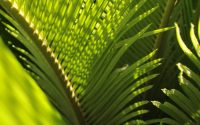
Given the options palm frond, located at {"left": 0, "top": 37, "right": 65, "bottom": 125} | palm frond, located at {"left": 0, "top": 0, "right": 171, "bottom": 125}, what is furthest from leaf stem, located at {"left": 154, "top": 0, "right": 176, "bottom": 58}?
palm frond, located at {"left": 0, "top": 37, "right": 65, "bottom": 125}

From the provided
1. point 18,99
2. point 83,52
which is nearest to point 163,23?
point 83,52

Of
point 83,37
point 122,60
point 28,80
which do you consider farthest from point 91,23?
point 28,80

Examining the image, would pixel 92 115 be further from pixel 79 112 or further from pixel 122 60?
pixel 122 60

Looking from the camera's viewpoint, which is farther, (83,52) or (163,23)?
(163,23)

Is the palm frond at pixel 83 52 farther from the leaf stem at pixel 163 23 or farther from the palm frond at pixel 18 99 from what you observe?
the palm frond at pixel 18 99

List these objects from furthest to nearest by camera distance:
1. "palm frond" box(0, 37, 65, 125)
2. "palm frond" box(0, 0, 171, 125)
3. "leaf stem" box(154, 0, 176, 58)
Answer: "leaf stem" box(154, 0, 176, 58) → "palm frond" box(0, 0, 171, 125) → "palm frond" box(0, 37, 65, 125)

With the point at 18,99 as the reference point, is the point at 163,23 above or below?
above

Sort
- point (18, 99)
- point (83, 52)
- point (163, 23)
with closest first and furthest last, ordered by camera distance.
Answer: point (18, 99), point (83, 52), point (163, 23)

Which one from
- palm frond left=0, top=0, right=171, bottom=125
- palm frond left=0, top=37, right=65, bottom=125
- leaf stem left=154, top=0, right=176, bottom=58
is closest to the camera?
palm frond left=0, top=37, right=65, bottom=125

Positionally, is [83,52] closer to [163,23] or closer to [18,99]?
[163,23]

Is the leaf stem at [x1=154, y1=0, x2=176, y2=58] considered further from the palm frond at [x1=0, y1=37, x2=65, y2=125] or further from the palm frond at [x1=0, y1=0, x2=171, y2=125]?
the palm frond at [x1=0, y1=37, x2=65, y2=125]

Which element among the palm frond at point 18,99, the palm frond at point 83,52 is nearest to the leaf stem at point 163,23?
the palm frond at point 83,52
